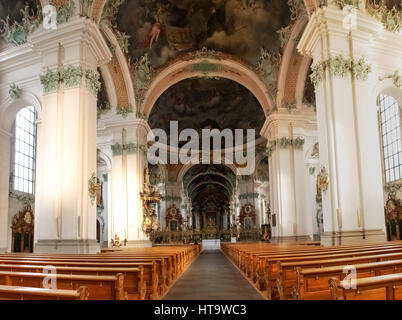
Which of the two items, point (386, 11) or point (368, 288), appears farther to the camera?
point (386, 11)

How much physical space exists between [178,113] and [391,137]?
17787 millimetres

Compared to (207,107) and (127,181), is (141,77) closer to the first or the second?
(127,181)

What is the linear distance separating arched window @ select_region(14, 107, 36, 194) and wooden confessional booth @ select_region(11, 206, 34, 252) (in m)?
1.28

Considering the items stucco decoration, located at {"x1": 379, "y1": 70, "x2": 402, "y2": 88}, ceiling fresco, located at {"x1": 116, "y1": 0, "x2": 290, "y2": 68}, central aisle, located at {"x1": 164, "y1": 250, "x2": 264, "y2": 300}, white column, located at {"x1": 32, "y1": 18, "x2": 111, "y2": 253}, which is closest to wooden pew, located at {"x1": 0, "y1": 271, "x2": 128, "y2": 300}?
central aisle, located at {"x1": 164, "y1": 250, "x2": 264, "y2": 300}

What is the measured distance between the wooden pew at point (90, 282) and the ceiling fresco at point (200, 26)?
1531 centimetres

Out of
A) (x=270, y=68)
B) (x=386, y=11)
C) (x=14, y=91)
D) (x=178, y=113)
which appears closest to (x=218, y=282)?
(x=14, y=91)

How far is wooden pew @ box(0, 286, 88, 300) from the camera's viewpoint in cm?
364

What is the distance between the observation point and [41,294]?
3789 mm

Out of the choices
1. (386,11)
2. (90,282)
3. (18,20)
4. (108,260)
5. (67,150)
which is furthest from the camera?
(18,20)

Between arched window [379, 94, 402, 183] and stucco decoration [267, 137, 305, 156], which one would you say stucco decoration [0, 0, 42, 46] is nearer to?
stucco decoration [267, 137, 305, 156]

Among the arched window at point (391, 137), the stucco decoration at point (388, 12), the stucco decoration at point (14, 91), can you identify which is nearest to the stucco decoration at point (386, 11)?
the stucco decoration at point (388, 12)

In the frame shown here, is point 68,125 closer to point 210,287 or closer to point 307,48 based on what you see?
point 210,287

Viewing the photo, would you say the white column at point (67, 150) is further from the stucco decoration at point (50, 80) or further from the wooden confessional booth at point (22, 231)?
the wooden confessional booth at point (22, 231)

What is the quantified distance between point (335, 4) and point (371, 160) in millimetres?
5074
